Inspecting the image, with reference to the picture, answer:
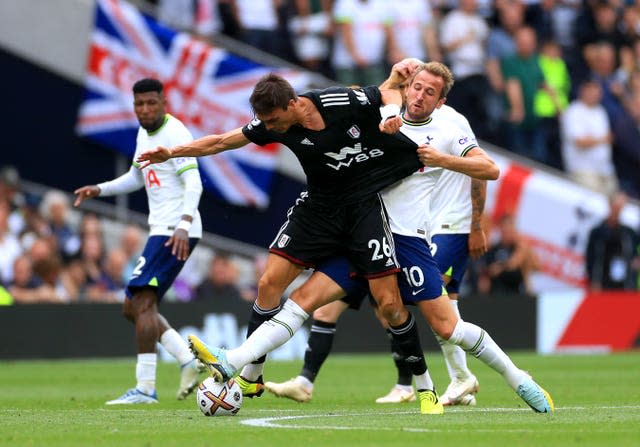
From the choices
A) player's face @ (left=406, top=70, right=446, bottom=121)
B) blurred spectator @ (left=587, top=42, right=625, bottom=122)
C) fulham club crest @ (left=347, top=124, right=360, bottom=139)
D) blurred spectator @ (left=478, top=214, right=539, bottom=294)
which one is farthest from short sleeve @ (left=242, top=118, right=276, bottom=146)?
blurred spectator @ (left=587, top=42, right=625, bottom=122)

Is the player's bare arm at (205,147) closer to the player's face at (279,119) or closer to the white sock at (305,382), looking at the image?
the player's face at (279,119)

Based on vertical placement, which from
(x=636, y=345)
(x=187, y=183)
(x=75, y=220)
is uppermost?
(x=187, y=183)

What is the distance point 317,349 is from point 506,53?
11973mm

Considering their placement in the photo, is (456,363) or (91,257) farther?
(91,257)

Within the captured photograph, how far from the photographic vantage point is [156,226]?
1216cm

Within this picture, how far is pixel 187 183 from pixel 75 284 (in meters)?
8.13

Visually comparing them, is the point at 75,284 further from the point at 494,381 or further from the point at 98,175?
the point at 494,381

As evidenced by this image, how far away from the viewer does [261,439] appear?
27.1ft

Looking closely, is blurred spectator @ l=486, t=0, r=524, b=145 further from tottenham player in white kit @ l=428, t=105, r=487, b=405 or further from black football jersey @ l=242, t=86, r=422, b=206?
black football jersey @ l=242, t=86, r=422, b=206

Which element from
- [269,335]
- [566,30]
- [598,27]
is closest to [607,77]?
[598,27]

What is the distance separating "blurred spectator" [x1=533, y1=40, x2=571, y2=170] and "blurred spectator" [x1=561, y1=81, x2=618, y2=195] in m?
0.12

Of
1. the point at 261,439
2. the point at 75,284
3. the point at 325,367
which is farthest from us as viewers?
the point at 75,284

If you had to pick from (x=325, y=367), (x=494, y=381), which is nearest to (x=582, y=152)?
(x=325, y=367)

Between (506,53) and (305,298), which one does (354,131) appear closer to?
(305,298)
